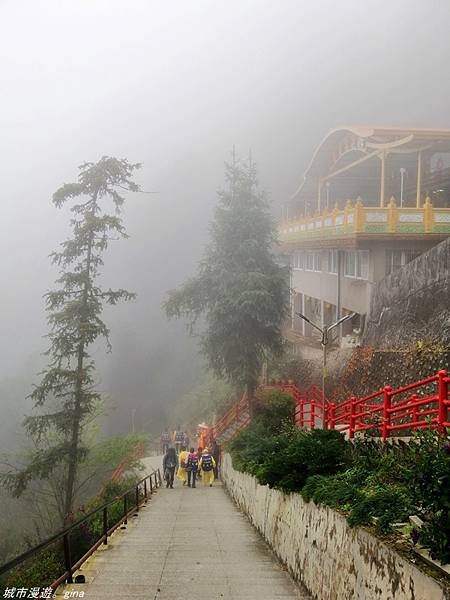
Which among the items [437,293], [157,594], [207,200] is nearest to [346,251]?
[437,293]

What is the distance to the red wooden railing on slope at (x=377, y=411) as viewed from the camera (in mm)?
7852

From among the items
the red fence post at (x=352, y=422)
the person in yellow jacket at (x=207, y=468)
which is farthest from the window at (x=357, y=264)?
the red fence post at (x=352, y=422)

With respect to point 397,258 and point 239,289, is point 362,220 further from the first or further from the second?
point 239,289

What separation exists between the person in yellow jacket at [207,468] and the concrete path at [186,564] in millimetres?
6700

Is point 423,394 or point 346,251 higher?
point 346,251

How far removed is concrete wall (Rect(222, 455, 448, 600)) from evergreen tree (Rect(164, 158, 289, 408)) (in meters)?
13.2

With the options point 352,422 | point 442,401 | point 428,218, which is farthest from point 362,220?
point 442,401

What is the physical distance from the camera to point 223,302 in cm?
2262

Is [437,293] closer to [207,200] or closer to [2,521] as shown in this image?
[2,521]

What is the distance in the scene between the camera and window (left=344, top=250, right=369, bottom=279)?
24078 mm

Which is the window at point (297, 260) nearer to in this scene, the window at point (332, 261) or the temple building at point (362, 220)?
the temple building at point (362, 220)

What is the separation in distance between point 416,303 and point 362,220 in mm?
5644

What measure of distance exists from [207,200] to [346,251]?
373 ft

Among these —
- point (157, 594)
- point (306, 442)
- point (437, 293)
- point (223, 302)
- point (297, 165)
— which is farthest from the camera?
point (297, 165)
